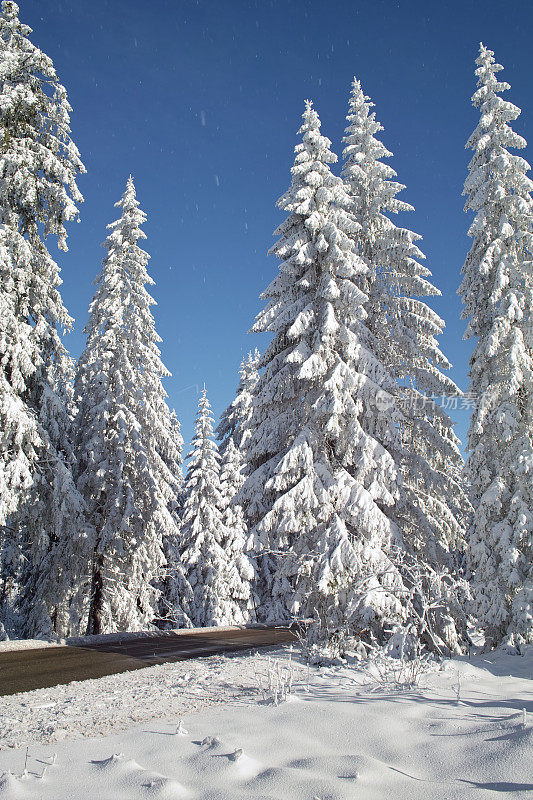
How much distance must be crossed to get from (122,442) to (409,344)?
429 inches

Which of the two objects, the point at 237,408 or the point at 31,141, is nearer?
the point at 31,141

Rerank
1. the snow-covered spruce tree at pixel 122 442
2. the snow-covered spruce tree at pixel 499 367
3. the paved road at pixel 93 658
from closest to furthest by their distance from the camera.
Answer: the paved road at pixel 93 658 < the snow-covered spruce tree at pixel 499 367 < the snow-covered spruce tree at pixel 122 442

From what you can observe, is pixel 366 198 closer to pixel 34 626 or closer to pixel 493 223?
pixel 493 223

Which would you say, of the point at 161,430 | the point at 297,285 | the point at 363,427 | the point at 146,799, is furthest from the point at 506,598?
the point at 161,430

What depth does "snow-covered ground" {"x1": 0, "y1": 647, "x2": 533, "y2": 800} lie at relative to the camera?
3.24 metres

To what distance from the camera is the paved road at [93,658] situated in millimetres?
8891

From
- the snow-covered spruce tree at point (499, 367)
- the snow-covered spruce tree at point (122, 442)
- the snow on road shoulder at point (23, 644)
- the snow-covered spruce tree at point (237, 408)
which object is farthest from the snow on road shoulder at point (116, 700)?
the snow-covered spruce tree at point (237, 408)

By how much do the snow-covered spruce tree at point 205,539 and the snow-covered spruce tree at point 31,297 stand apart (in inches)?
505

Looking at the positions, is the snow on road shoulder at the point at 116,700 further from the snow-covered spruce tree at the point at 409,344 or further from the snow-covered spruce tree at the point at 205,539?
the snow-covered spruce tree at the point at 205,539

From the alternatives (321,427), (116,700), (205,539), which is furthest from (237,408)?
(116,700)

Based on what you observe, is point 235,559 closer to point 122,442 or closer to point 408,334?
point 122,442

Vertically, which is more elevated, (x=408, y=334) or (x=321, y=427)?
(x=408, y=334)

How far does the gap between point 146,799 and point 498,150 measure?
17561 millimetres

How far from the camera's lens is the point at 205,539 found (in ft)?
94.4
